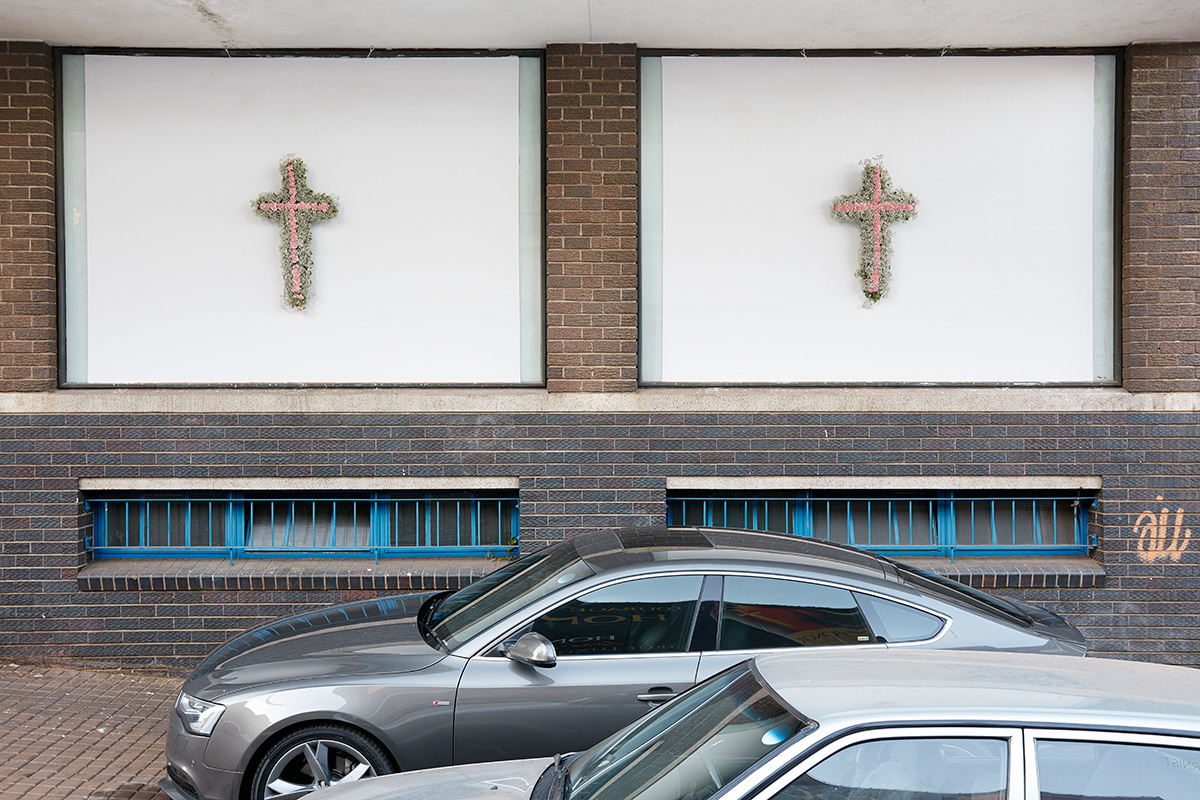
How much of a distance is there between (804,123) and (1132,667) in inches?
209

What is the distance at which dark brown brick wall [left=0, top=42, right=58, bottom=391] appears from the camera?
6938mm

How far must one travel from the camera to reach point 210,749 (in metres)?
4.05

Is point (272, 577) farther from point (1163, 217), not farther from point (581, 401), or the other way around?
point (1163, 217)

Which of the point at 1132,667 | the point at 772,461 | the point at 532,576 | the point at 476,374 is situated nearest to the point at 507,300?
the point at 476,374

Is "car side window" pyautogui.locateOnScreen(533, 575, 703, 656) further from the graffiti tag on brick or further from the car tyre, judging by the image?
the graffiti tag on brick

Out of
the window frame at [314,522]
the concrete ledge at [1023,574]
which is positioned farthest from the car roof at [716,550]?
the concrete ledge at [1023,574]

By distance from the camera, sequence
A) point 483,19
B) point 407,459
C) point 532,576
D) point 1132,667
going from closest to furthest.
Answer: point 1132,667 < point 532,576 < point 483,19 < point 407,459

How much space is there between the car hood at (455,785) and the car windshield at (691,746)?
6.5 inches

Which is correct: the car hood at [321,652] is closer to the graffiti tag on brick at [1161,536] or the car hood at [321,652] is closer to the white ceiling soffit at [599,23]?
the white ceiling soffit at [599,23]

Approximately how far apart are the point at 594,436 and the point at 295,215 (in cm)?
281

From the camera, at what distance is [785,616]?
→ 13.4 ft

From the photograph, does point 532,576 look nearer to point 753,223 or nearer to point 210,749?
point 210,749

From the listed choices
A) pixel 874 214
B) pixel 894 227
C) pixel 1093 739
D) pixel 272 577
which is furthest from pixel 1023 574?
pixel 272 577

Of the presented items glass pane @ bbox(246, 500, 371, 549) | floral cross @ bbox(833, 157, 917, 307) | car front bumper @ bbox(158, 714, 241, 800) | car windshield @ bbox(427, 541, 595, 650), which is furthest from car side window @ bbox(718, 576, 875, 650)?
glass pane @ bbox(246, 500, 371, 549)
